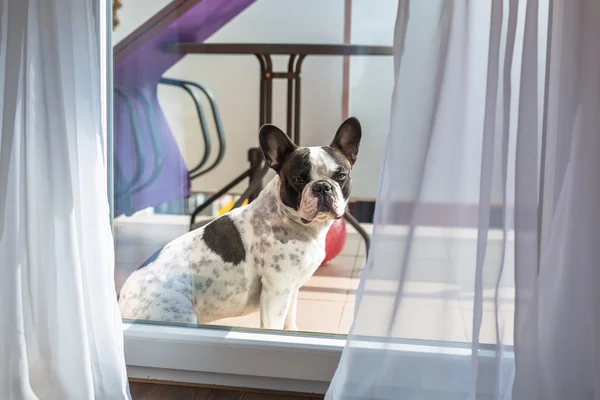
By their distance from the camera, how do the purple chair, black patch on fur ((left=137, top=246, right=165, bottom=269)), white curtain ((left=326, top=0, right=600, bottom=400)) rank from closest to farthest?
white curtain ((left=326, top=0, right=600, bottom=400))
black patch on fur ((left=137, top=246, right=165, bottom=269))
the purple chair

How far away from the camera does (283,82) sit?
89.4 inches

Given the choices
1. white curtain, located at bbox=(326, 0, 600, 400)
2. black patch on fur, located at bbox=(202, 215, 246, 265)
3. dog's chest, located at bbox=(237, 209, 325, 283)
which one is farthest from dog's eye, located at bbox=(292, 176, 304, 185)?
white curtain, located at bbox=(326, 0, 600, 400)

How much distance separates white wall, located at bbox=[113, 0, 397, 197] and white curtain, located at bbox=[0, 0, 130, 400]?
1.60 ft

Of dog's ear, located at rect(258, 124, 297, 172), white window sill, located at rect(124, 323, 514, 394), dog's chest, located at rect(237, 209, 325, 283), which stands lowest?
white window sill, located at rect(124, 323, 514, 394)

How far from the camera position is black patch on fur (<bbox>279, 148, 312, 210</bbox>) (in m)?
1.62

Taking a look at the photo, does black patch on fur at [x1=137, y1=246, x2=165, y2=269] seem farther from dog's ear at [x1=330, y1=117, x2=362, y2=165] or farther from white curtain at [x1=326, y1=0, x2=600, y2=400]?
white curtain at [x1=326, y1=0, x2=600, y2=400]

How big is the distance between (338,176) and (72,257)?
699mm

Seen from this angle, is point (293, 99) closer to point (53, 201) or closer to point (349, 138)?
point (349, 138)

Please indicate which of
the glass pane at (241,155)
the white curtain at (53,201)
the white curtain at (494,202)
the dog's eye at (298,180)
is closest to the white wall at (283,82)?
the glass pane at (241,155)

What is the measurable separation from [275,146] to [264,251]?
0.29 m

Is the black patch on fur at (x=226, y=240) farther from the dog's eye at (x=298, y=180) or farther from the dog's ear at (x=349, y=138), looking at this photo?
the dog's ear at (x=349, y=138)

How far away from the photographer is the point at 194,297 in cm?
177

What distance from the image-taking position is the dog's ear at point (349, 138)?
64.5 inches

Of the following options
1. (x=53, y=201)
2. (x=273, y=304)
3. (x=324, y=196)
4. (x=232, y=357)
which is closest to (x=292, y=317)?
(x=273, y=304)
